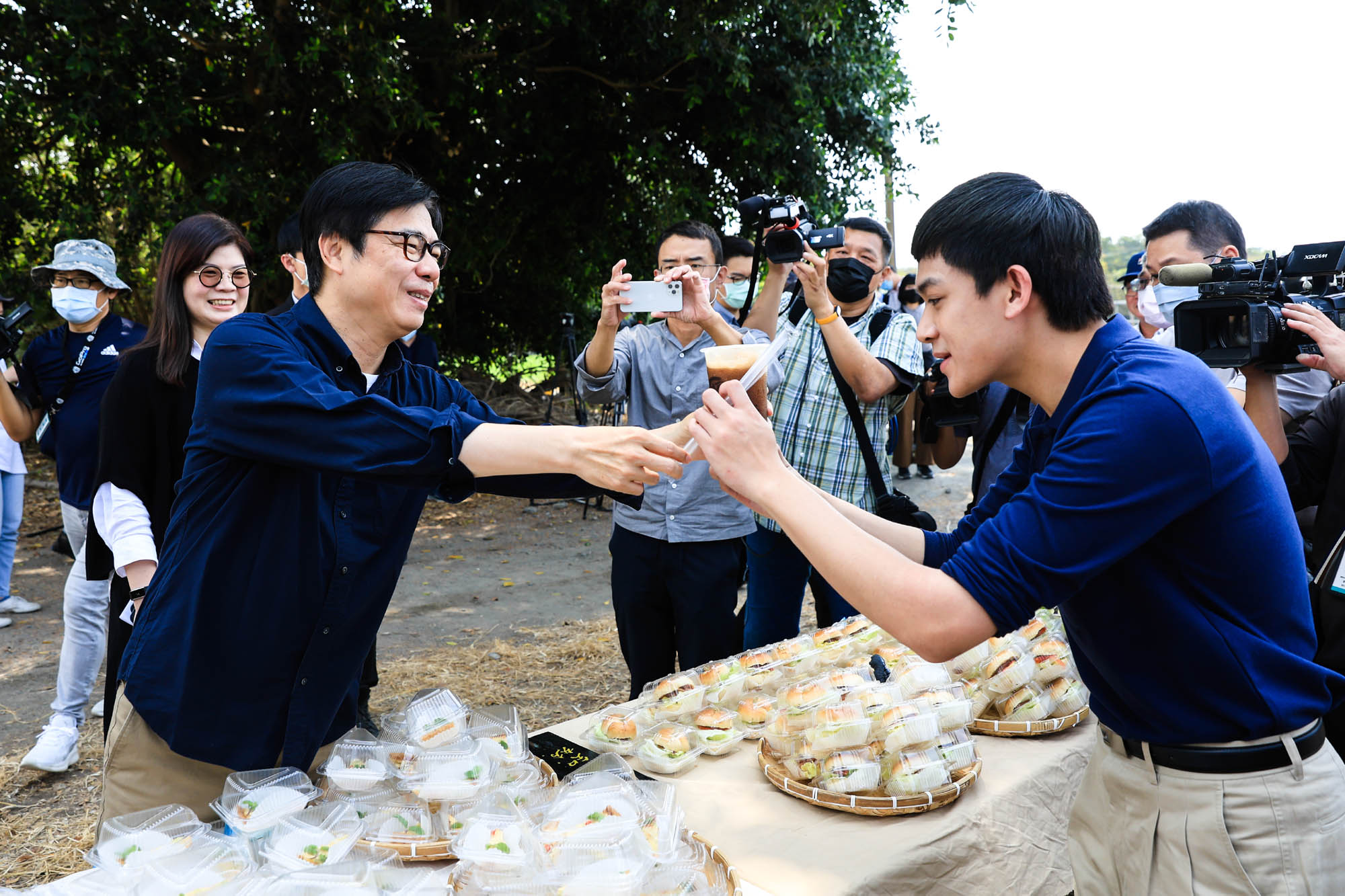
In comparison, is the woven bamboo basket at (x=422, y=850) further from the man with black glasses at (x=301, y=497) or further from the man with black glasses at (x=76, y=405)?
the man with black glasses at (x=76, y=405)

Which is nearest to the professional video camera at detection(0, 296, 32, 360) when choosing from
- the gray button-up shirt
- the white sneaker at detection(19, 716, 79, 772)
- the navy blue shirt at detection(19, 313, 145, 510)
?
the navy blue shirt at detection(19, 313, 145, 510)

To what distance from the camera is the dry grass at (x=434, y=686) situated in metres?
3.38

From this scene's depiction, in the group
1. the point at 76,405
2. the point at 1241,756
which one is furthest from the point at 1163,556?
the point at 76,405

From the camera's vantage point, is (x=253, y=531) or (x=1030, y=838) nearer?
(x=253, y=531)

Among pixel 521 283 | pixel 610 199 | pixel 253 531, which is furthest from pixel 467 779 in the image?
pixel 521 283

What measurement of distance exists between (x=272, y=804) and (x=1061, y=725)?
6.08 ft

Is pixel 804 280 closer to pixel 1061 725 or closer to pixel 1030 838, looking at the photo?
pixel 1061 725

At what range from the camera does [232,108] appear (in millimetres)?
8406

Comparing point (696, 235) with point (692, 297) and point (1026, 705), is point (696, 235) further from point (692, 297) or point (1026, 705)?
point (1026, 705)

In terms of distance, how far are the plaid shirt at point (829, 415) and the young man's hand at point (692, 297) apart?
50cm

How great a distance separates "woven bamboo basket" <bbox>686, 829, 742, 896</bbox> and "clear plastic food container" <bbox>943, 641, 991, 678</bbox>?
40.2 inches

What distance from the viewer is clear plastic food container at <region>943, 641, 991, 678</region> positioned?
2576 millimetres

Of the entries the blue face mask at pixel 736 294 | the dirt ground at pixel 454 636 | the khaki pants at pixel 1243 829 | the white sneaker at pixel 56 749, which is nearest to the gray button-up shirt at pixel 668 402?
the blue face mask at pixel 736 294

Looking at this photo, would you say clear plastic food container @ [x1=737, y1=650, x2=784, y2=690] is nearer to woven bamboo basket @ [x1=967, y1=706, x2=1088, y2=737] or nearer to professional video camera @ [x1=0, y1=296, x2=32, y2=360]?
woven bamboo basket @ [x1=967, y1=706, x2=1088, y2=737]
